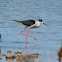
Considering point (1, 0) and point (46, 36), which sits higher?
point (1, 0)

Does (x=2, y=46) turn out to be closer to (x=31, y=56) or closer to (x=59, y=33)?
(x=31, y=56)

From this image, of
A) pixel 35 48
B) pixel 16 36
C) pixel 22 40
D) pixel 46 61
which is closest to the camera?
pixel 46 61

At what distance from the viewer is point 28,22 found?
452 inches

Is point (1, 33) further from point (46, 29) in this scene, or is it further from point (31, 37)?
point (46, 29)

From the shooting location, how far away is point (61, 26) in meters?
13.3

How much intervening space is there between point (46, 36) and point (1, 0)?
1591cm

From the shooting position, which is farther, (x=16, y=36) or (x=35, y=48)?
(x=16, y=36)

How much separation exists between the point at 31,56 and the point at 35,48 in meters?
1.58

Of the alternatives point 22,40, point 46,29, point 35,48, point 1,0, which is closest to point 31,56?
point 35,48

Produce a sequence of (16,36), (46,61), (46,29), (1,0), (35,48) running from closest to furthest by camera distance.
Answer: (46,61) → (35,48) → (16,36) → (46,29) → (1,0)

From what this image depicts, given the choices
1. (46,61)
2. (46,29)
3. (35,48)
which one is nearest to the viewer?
(46,61)

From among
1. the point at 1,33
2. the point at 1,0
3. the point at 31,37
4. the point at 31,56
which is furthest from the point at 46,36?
the point at 1,0

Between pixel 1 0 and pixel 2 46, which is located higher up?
pixel 1 0

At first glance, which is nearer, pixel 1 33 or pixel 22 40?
pixel 22 40
